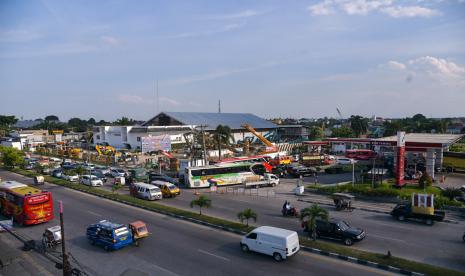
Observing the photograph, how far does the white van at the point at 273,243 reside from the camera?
52.8ft

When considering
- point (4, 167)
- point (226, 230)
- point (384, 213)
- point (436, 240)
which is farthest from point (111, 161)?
point (436, 240)

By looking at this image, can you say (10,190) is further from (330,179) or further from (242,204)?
(330,179)

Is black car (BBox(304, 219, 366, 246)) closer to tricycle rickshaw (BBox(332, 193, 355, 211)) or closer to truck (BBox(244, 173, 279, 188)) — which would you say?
tricycle rickshaw (BBox(332, 193, 355, 211))

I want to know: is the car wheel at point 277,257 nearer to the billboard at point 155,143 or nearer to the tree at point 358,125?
the billboard at point 155,143

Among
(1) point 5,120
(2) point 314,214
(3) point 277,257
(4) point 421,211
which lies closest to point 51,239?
(3) point 277,257

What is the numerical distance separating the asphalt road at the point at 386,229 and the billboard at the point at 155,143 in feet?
111

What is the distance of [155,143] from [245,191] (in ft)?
114

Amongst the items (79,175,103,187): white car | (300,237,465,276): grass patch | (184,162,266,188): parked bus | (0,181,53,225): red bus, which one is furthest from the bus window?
(0,181,53,225): red bus

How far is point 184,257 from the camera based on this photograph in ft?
55.5

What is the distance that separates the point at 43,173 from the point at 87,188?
58.0 feet

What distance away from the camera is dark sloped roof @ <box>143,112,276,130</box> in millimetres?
89750

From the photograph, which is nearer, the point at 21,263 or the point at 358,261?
the point at 358,261

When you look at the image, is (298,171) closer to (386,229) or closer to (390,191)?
A: (390,191)

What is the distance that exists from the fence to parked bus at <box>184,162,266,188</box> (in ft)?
3.16
